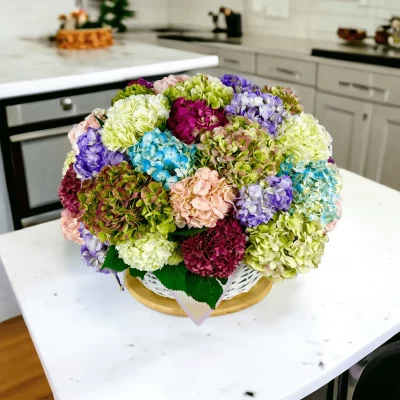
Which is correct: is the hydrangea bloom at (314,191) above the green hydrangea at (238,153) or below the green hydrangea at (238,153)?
below

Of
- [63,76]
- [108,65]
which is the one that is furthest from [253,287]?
[108,65]

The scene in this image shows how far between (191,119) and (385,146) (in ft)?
7.45

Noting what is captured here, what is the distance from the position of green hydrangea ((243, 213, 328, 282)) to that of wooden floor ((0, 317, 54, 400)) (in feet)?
4.07

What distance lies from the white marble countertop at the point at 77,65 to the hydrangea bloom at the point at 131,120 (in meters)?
1.14

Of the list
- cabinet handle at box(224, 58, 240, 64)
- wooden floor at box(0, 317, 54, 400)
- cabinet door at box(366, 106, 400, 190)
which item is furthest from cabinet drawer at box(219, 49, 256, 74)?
wooden floor at box(0, 317, 54, 400)

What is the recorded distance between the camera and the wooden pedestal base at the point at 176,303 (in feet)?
2.63

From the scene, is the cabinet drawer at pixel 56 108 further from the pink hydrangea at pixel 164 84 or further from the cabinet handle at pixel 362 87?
the cabinet handle at pixel 362 87

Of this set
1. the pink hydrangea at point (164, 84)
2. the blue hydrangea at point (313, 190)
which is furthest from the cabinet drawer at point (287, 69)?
the blue hydrangea at point (313, 190)

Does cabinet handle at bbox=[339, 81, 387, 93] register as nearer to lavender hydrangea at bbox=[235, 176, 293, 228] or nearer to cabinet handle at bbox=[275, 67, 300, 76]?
cabinet handle at bbox=[275, 67, 300, 76]

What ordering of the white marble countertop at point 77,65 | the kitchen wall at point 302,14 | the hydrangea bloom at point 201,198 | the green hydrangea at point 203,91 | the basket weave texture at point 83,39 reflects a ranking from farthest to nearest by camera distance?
the kitchen wall at point 302,14 → the basket weave texture at point 83,39 → the white marble countertop at point 77,65 → the green hydrangea at point 203,91 → the hydrangea bloom at point 201,198

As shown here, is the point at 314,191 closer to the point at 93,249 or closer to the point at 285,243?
the point at 285,243

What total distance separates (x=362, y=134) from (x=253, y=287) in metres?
2.19

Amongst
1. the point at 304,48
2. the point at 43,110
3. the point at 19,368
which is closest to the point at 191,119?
the point at 43,110

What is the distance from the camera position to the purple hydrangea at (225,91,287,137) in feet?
2.40
